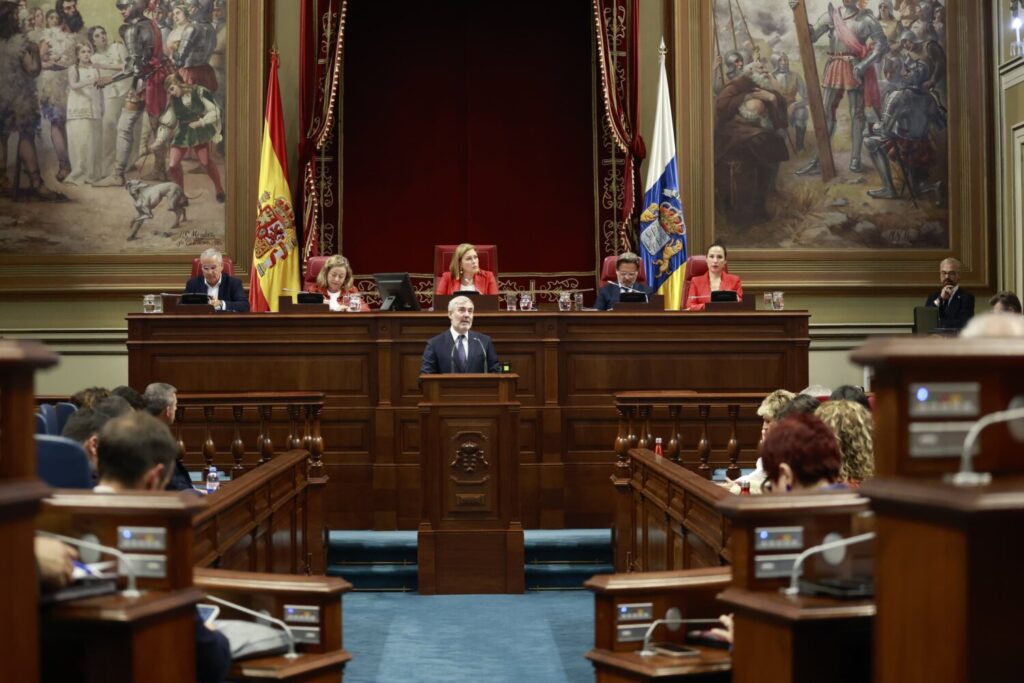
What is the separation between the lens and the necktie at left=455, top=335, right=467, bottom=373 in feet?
26.5

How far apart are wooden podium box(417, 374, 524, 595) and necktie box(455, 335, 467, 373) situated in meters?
0.48

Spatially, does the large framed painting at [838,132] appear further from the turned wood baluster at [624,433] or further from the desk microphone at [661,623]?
the desk microphone at [661,623]

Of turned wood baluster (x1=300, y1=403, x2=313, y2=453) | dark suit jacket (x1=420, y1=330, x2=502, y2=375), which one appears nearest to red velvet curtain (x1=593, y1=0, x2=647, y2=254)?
dark suit jacket (x1=420, y1=330, x2=502, y2=375)

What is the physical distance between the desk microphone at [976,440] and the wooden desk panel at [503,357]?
606cm

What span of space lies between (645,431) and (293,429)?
2.09m

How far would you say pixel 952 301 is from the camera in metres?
10.4

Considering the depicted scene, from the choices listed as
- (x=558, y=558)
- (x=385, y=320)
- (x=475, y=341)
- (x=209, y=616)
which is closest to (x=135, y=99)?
(x=385, y=320)

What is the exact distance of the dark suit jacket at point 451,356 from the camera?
26.6ft

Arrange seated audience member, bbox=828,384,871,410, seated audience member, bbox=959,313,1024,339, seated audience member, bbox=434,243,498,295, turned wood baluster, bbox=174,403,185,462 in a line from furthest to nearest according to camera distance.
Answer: seated audience member, bbox=434,243,498,295 < turned wood baluster, bbox=174,403,185,462 < seated audience member, bbox=828,384,871,410 < seated audience member, bbox=959,313,1024,339

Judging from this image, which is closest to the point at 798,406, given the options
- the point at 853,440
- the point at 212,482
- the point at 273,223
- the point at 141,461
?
the point at 853,440

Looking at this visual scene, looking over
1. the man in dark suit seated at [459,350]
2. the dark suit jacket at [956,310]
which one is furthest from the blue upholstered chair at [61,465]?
the dark suit jacket at [956,310]

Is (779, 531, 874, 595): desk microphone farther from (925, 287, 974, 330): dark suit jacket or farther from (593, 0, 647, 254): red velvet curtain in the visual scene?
(593, 0, 647, 254): red velvet curtain

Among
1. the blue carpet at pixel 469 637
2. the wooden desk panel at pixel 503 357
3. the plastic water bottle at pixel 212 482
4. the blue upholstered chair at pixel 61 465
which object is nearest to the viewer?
the blue upholstered chair at pixel 61 465

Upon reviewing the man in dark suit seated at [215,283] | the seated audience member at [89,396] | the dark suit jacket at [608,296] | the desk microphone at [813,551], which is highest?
the man in dark suit seated at [215,283]
